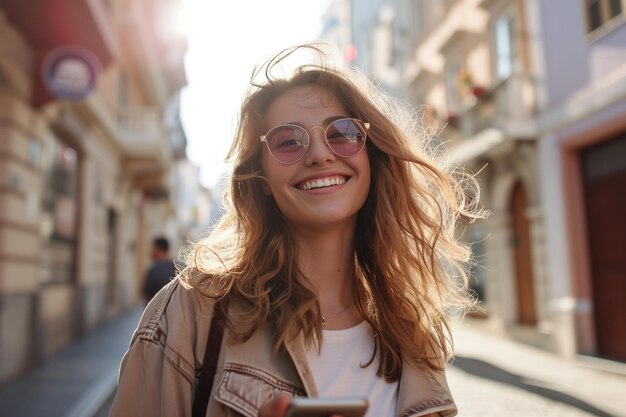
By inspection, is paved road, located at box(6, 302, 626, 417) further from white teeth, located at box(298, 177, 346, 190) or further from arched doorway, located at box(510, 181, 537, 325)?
white teeth, located at box(298, 177, 346, 190)

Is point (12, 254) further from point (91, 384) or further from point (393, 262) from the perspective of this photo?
point (393, 262)

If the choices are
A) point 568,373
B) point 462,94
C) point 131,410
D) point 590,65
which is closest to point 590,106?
point 590,65

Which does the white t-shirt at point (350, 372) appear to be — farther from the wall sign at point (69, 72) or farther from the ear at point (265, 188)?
the wall sign at point (69, 72)

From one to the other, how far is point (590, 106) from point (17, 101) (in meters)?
8.17

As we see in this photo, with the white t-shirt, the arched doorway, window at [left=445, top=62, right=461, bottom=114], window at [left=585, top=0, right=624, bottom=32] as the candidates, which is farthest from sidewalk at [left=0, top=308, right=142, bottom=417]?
window at [left=445, top=62, right=461, bottom=114]

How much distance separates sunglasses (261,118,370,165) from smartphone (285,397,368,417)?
2.92ft

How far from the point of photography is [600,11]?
29.9 feet

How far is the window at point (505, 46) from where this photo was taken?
1224cm

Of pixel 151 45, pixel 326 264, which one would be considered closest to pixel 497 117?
pixel 326 264

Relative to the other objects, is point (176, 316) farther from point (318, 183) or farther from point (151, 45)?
point (151, 45)

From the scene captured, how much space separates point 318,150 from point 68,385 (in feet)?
20.9

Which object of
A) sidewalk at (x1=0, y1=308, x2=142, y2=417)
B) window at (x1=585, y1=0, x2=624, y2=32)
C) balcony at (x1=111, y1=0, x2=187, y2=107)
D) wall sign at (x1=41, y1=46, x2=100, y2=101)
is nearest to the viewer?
sidewalk at (x1=0, y1=308, x2=142, y2=417)

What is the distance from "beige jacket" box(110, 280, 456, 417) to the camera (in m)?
1.47

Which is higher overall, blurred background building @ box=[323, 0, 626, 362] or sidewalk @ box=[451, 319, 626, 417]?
blurred background building @ box=[323, 0, 626, 362]
